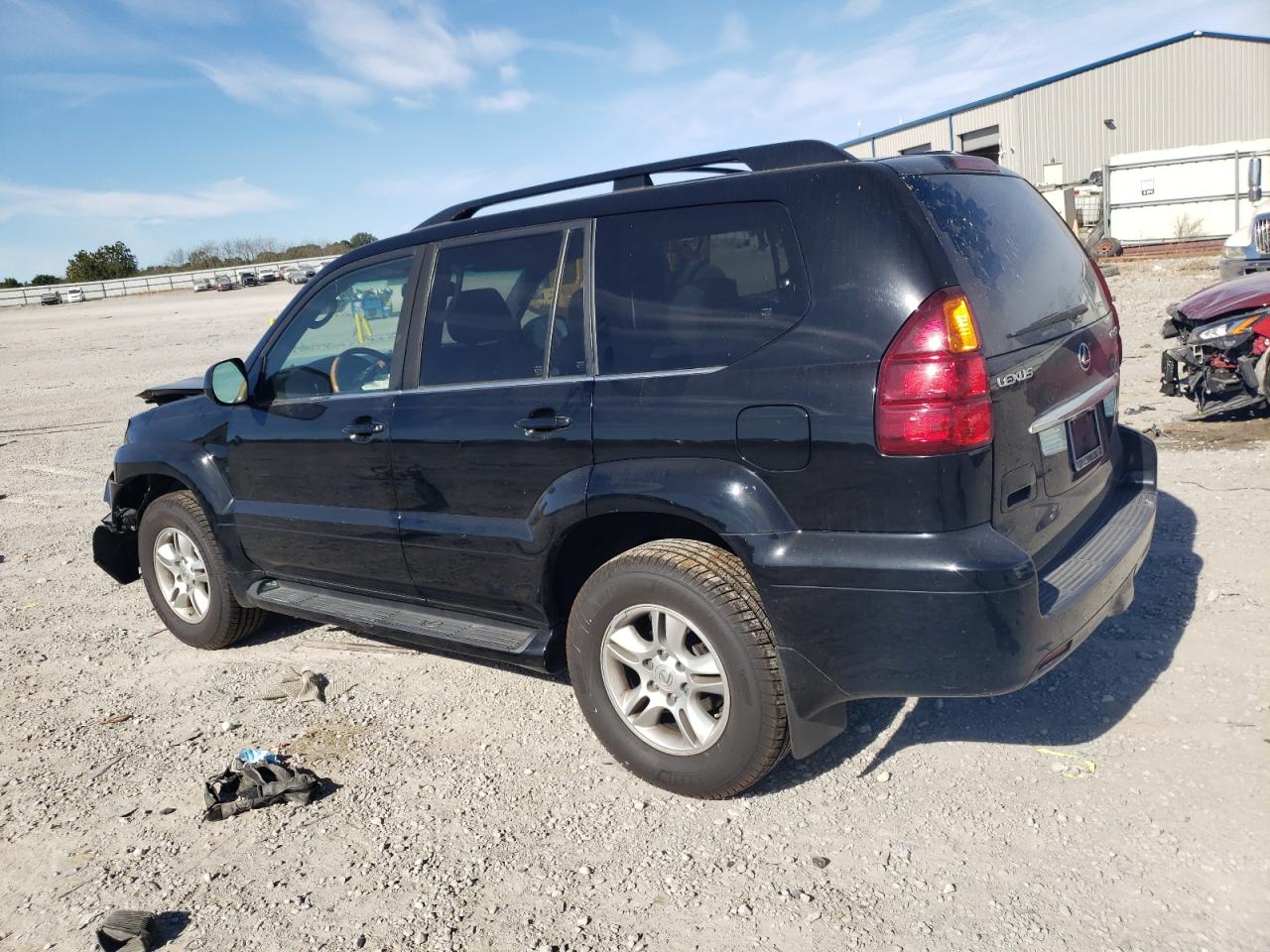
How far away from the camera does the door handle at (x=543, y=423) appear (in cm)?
342

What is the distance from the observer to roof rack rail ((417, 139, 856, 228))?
123 inches

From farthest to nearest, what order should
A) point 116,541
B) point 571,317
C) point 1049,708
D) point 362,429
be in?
point 116,541
point 362,429
point 1049,708
point 571,317

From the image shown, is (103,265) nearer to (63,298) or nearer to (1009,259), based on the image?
(63,298)

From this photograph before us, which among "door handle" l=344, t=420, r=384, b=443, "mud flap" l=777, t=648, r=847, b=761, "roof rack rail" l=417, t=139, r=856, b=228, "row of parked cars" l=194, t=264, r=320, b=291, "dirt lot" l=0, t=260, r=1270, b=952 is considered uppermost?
"row of parked cars" l=194, t=264, r=320, b=291

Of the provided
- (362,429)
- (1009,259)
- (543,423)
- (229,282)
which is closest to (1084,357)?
(1009,259)

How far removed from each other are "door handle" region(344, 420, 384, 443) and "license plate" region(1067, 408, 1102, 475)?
8.48 ft

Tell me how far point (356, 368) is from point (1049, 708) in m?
3.14

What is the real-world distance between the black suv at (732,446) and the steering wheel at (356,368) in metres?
0.02

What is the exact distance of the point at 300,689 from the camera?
456 centimetres

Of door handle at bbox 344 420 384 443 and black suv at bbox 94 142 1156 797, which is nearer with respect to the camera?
black suv at bbox 94 142 1156 797

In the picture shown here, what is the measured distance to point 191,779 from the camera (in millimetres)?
3783

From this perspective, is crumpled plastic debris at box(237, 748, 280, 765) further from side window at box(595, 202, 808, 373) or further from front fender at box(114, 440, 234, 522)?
side window at box(595, 202, 808, 373)

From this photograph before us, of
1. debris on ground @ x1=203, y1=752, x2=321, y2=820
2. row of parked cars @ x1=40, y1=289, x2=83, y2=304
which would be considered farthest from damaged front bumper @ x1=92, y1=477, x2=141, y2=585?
row of parked cars @ x1=40, y1=289, x2=83, y2=304

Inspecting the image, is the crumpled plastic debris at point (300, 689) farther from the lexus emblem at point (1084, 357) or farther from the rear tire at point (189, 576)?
the lexus emblem at point (1084, 357)
